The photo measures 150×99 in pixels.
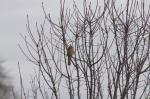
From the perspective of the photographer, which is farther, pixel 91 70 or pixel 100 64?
pixel 100 64

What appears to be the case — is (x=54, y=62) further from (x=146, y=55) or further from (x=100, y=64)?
(x=146, y=55)

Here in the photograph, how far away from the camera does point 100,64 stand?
784 cm

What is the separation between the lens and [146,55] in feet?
24.3

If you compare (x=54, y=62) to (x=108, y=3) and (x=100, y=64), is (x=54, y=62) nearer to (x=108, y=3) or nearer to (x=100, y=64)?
(x=100, y=64)

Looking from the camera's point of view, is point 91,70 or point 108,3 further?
point 108,3

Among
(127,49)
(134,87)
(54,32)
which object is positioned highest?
(54,32)

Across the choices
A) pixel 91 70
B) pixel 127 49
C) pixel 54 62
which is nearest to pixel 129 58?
pixel 127 49

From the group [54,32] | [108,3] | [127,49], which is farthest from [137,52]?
[54,32]

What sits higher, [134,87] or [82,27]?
[82,27]

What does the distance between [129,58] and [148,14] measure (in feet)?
2.65

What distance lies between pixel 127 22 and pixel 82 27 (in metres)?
0.83

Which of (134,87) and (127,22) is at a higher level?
(127,22)

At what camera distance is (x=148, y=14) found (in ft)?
25.8

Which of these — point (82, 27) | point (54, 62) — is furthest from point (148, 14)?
point (54, 62)
